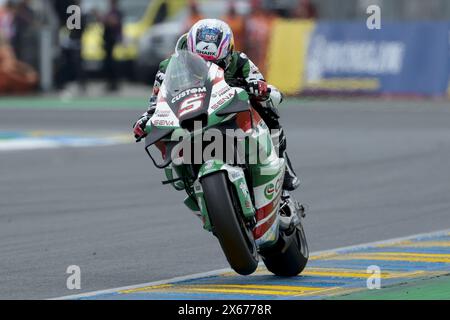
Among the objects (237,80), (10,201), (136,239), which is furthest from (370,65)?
(237,80)

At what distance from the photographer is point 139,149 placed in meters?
19.4

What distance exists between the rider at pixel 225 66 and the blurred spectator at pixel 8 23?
22391 millimetres

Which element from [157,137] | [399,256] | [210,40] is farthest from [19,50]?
[157,137]

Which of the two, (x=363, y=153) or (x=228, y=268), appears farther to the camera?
(x=363, y=153)

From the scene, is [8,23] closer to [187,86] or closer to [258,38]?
[258,38]

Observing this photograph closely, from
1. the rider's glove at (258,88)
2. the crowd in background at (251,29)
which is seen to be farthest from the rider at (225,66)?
the crowd in background at (251,29)

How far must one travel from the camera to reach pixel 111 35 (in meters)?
30.1

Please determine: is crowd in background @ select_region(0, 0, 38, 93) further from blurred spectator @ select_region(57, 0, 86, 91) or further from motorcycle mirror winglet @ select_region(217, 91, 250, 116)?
motorcycle mirror winglet @ select_region(217, 91, 250, 116)

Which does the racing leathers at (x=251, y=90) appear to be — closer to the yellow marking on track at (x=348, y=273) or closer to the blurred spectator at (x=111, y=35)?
the yellow marking on track at (x=348, y=273)

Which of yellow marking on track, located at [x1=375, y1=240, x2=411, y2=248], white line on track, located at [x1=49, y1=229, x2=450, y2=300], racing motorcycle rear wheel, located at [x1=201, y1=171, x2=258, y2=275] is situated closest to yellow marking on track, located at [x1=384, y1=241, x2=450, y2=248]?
yellow marking on track, located at [x1=375, y1=240, x2=411, y2=248]

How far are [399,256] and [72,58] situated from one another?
20.5 metres

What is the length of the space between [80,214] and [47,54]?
18.3 meters

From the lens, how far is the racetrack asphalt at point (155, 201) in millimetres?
9594
